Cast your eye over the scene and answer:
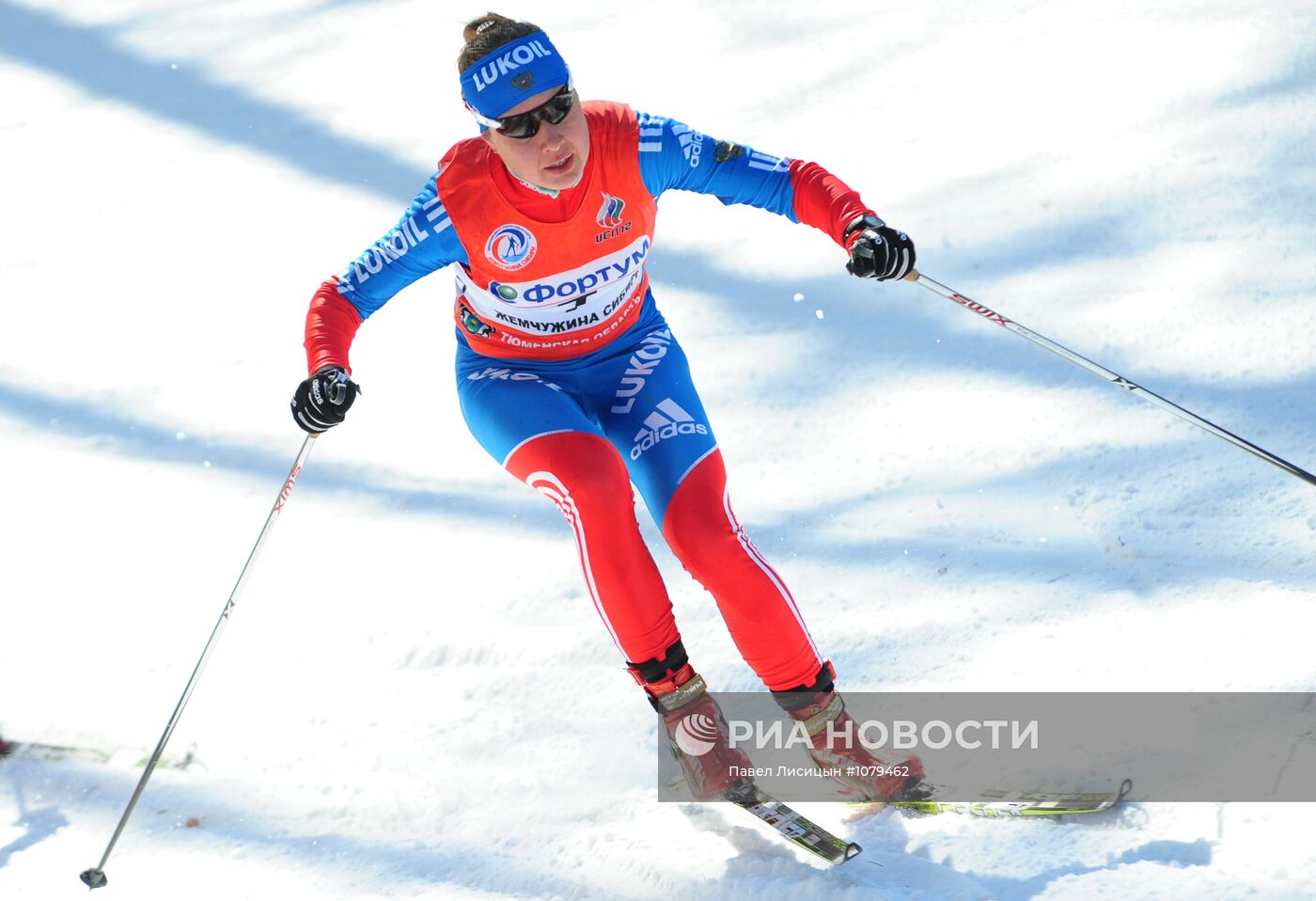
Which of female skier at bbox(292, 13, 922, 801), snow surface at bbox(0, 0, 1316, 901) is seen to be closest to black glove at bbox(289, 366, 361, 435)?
female skier at bbox(292, 13, 922, 801)

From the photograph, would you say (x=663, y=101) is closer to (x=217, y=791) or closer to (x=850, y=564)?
(x=850, y=564)

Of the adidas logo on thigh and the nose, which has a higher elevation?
the nose

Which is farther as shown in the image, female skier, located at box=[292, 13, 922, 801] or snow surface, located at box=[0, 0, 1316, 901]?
snow surface, located at box=[0, 0, 1316, 901]

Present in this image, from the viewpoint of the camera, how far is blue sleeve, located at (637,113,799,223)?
308cm

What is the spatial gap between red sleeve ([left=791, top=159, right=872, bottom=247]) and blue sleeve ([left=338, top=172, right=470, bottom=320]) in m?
0.83

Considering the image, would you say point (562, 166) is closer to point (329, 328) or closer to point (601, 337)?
point (601, 337)

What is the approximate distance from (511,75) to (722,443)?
231cm

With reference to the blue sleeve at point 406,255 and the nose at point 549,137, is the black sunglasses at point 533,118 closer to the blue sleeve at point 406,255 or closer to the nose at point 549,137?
the nose at point 549,137

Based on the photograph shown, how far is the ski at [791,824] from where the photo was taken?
2.82 m

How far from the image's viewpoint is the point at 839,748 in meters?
3.01

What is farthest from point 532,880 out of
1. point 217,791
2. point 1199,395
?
point 1199,395

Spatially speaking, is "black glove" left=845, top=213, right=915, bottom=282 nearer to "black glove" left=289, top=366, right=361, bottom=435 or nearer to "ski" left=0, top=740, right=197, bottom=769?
"black glove" left=289, top=366, right=361, bottom=435

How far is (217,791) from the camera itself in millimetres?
3510

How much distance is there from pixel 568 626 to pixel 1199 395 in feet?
7.83
